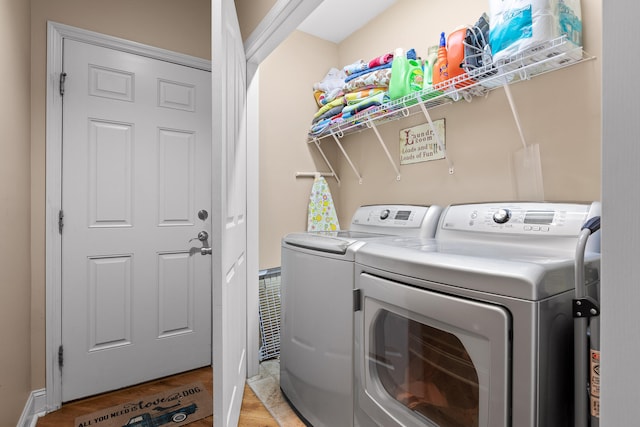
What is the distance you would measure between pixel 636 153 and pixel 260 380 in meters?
2.14

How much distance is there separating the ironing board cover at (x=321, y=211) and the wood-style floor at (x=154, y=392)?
1.17 m

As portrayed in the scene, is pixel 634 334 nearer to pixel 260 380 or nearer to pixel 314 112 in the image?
pixel 260 380

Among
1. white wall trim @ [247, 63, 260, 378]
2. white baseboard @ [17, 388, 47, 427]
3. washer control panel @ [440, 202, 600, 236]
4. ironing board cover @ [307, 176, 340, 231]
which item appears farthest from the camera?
ironing board cover @ [307, 176, 340, 231]

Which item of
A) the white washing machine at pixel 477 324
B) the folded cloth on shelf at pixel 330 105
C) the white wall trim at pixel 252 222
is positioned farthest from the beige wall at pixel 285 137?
the white washing machine at pixel 477 324

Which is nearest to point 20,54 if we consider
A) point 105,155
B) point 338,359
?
point 105,155

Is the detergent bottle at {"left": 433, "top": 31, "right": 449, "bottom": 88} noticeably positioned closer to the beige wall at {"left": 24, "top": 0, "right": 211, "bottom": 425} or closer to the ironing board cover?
the ironing board cover

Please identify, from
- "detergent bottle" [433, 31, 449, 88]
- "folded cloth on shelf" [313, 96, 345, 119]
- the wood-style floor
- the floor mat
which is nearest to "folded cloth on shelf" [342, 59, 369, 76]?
"folded cloth on shelf" [313, 96, 345, 119]

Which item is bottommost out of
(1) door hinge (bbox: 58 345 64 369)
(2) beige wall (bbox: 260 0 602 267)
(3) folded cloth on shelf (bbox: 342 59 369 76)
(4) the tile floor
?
(4) the tile floor

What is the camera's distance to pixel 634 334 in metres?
0.40

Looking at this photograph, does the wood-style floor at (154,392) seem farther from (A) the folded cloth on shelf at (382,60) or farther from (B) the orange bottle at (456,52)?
(A) the folded cloth on shelf at (382,60)

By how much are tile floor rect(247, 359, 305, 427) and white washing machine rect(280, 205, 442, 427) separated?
0.05 meters

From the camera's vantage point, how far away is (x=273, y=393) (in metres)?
1.90

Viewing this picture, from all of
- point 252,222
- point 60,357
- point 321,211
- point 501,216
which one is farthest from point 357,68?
point 60,357

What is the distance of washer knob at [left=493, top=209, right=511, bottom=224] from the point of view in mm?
1307
